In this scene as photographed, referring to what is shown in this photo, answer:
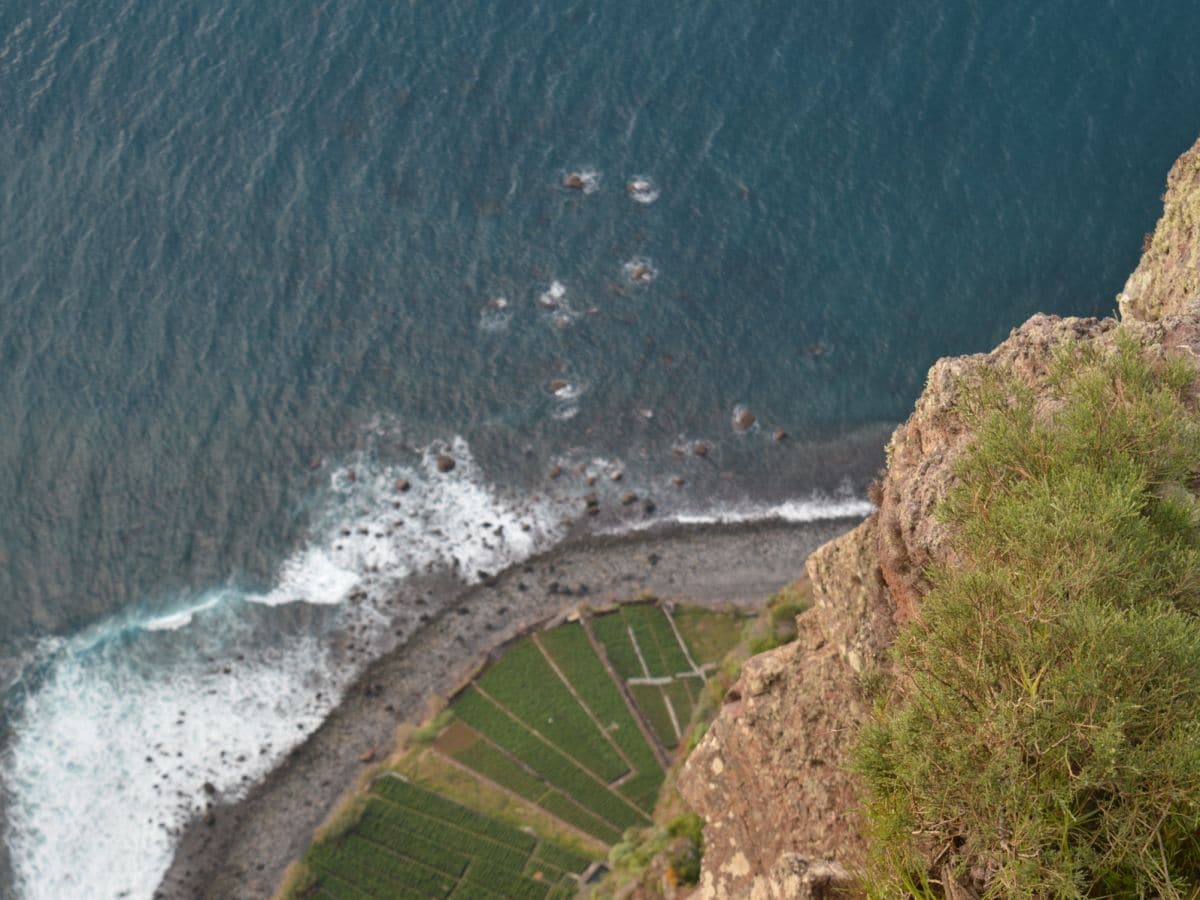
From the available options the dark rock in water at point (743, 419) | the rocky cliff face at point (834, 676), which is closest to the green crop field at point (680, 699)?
the dark rock in water at point (743, 419)

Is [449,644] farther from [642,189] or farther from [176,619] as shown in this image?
[642,189]

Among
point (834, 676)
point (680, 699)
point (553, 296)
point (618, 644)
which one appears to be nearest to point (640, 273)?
point (553, 296)

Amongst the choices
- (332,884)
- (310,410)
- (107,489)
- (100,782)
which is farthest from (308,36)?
(332,884)

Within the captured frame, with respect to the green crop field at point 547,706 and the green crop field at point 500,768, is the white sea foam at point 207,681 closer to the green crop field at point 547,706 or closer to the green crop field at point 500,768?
the green crop field at point 547,706

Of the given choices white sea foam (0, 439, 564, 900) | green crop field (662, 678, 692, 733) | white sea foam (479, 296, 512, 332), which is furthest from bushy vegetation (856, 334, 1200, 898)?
white sea foam (479, 296, 512, 332)

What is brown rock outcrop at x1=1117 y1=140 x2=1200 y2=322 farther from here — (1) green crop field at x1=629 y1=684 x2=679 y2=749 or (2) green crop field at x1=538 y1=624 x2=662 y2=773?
(2) green crop field at x1=538 y1=624 x2=662 y2=773
